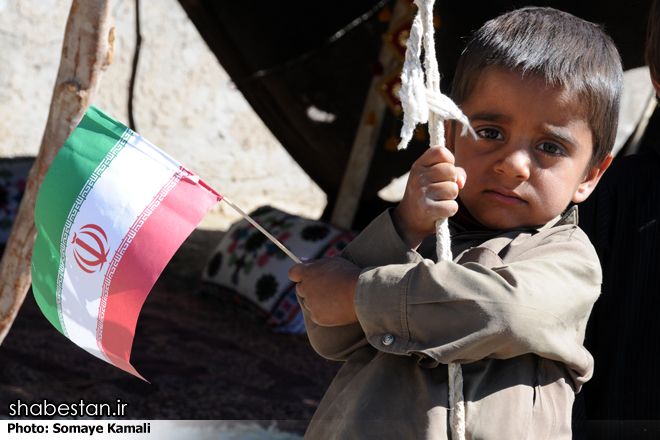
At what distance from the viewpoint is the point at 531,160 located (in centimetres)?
88

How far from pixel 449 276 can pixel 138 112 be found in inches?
215

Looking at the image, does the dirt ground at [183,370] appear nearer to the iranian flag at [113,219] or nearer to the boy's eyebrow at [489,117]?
the iranian flag at [113,219]

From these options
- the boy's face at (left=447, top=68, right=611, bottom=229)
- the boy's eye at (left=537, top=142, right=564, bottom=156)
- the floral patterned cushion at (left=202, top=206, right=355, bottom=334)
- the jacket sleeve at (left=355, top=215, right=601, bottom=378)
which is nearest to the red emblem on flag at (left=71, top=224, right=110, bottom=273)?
the jacket sleeve at (left=355, top=215, right=601, bottom=378)

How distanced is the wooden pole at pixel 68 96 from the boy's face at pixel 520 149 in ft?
2.92

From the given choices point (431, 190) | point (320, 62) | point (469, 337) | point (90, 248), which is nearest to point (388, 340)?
point (469, 337)

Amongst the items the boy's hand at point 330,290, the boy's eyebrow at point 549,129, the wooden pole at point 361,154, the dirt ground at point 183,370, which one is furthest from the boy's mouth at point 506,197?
the wooden pole at point 361,154

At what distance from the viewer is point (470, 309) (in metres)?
0.76

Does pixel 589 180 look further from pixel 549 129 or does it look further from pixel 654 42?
pixel 654 42

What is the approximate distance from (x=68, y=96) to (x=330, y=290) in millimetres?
894

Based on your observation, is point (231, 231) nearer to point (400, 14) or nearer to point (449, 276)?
point (400, 14)

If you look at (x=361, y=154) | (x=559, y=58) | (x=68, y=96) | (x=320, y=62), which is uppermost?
(x=320, y=62)

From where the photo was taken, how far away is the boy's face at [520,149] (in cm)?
87

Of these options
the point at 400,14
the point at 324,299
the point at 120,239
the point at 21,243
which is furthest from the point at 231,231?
the point at 324,299

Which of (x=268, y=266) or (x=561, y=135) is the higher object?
→ (x=268, y=266)
